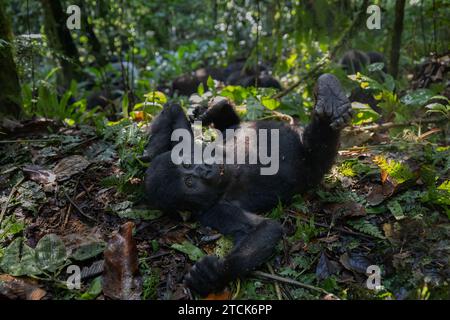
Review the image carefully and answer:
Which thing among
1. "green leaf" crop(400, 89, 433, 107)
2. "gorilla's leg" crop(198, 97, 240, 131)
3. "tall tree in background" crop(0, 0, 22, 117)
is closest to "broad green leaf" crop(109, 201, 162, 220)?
"gorilla's leg" crop(198, 97, 240, 131)

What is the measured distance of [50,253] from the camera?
2.88 m

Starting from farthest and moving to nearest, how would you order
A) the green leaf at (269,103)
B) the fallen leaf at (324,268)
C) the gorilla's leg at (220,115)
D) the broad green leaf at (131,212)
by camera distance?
the green leaf at (269,103)
the gorilla's leg at (220,115)
the broad green leaf at (131,212)
the fallen leaf at (324,268)

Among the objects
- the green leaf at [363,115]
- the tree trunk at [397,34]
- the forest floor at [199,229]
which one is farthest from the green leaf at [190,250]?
the tree trunk at [397,34]

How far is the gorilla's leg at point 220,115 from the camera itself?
3.99m

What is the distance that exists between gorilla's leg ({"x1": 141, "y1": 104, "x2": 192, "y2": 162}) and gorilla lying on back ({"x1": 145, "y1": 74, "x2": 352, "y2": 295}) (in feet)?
0.18

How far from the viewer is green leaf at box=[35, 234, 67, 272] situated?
2.81 m

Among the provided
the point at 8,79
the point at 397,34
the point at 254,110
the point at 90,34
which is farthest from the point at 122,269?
the point at 90,34

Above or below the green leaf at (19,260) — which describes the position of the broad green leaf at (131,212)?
above

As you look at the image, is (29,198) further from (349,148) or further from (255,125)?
(349,148)

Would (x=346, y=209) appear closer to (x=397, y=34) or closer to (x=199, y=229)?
(x=199, y=229)

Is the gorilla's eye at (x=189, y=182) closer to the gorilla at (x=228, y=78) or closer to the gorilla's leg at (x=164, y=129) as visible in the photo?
the gorilla's leg at (x=164, y=129)

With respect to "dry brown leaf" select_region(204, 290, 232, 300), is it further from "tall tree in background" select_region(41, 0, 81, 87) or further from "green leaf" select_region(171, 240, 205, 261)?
"tall tree in background" select_region(41, 0, 81, 87)
